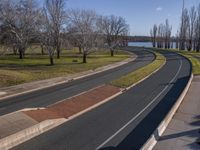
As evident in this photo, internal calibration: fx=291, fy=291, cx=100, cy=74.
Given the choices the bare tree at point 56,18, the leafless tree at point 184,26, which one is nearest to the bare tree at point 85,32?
the bare tree at point 56,18

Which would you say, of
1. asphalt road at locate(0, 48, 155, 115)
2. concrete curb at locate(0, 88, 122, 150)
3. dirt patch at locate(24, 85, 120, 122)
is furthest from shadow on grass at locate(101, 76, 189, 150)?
asphalt road at locate(0, 48, 155, 115)

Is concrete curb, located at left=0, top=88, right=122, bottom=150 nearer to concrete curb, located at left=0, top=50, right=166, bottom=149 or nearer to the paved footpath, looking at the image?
concrete curb, located at left=0, top=50, right=166, bottom=149

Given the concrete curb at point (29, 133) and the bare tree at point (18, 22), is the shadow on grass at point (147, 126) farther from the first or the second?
the bare tree at point (18, 22)

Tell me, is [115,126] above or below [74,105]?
below

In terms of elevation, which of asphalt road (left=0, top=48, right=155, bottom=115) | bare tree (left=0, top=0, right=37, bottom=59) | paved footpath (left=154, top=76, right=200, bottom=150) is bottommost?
paved footpath (left=154, top=76, right=200, bottom=150)

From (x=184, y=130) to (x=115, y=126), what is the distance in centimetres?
333

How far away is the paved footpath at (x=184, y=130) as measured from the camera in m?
11.8

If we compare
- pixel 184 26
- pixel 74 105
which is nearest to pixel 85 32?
pixel 74 105

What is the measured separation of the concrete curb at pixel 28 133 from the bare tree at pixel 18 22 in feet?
106

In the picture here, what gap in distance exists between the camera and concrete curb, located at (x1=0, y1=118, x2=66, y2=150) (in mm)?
11557

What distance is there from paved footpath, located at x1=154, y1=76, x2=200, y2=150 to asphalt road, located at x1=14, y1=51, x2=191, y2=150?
80 centimetres

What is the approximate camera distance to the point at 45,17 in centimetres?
4553

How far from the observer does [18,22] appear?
46.3 metres

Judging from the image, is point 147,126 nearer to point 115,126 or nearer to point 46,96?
point 115,126
